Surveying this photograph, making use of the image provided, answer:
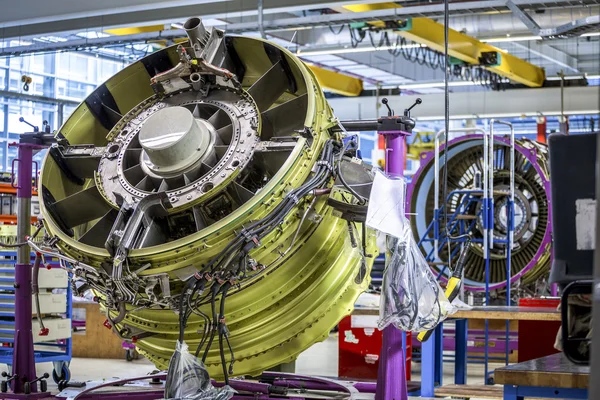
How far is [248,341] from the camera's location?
3.90 metres

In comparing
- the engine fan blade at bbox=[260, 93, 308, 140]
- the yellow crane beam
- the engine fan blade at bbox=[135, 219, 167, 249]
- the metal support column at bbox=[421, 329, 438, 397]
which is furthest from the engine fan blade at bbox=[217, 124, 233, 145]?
the yellow crane beam

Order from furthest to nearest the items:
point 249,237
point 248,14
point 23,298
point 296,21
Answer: point 296,21 → point 248,14 → point 23,298 → point 249,237

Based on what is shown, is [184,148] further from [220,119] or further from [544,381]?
[544,381]

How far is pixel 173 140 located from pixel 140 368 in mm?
4848

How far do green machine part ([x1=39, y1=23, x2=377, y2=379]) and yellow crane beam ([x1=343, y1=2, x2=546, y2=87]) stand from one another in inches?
217

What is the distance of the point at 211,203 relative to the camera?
3.73 meters

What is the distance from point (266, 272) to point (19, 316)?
178 cm

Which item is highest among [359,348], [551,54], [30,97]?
[551,54]

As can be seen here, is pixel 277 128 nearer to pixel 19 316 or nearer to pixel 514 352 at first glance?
pixel 19 316

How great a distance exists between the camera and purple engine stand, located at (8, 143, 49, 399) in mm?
4793

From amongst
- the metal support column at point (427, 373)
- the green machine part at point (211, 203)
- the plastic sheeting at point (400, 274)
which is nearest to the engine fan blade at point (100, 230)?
the green machine part at point (211, 203)

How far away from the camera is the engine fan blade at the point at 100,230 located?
396 cm

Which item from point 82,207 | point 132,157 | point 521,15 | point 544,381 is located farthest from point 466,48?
point 544,381

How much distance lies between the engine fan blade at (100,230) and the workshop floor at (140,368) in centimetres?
337
